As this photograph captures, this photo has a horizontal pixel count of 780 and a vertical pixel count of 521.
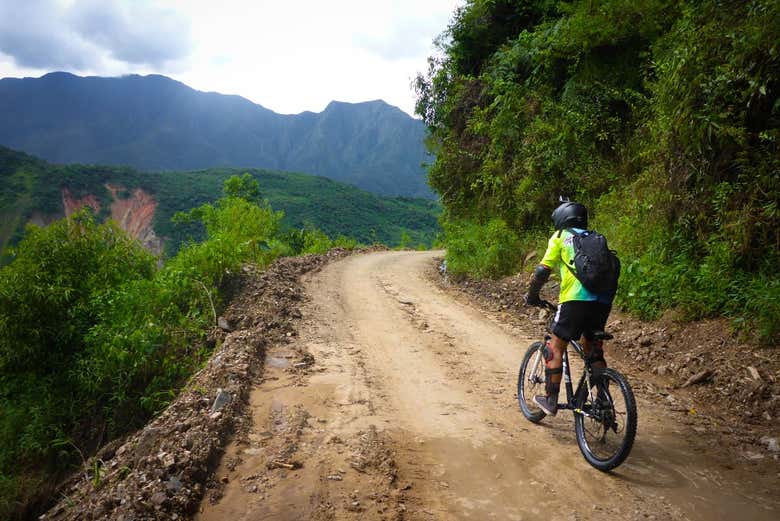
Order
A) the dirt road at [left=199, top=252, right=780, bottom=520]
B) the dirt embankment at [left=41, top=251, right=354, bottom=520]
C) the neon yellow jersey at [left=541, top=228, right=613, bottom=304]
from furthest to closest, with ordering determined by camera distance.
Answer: the neon yellow jersey at [left=541, top=228, right=613, bottom=304] → the dirt embankment at [left=41, top=251, right=354, bottom=520] → the dirt road at [left=199, top=252, right=780, bottom=520]

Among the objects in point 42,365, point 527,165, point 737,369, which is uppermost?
point 527,165

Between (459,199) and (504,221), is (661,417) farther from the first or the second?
(459,199)

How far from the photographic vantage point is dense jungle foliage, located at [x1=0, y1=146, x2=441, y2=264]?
56.0 metres

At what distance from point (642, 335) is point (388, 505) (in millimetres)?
5223

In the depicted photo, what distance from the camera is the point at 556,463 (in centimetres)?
370

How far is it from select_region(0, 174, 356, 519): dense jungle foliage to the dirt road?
2715 mm

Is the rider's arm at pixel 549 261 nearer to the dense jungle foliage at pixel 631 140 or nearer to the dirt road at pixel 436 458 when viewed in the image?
the dirt road at pixel 436 458

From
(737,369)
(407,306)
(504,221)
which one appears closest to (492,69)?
(504,221)

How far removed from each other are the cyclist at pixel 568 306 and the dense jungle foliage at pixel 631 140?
2.94 metres

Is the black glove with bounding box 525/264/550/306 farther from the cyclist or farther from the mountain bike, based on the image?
the mountain bike

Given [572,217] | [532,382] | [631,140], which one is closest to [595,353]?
[532,382]

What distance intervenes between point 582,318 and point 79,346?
897 centimetres

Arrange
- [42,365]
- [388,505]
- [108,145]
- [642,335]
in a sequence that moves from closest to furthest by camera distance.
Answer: [388,505], [642,335], [42,365], [108,145]

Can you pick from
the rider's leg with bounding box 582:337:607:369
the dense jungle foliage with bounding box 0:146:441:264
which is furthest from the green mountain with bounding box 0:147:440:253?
the rider's leg with bounding box 582:337:607:369
